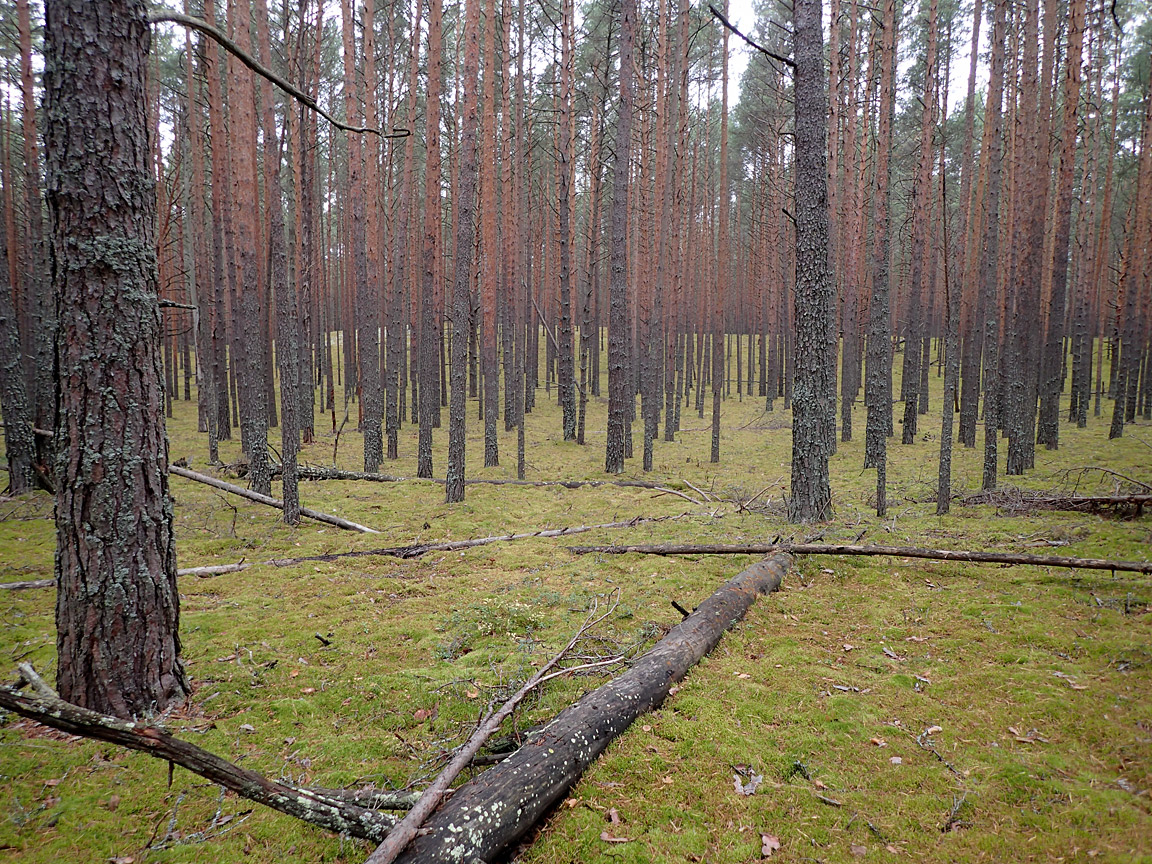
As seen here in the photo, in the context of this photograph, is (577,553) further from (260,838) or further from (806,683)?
(260,838)

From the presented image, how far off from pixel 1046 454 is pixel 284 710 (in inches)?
672

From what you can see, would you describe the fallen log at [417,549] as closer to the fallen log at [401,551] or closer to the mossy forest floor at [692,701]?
the fallen log at [401,551]

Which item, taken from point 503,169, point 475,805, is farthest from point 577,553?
point 503,169

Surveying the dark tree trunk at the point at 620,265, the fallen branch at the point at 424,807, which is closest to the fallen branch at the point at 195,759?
the fallen branch at the point at 424,807

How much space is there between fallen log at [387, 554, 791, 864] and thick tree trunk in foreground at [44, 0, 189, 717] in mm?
2357

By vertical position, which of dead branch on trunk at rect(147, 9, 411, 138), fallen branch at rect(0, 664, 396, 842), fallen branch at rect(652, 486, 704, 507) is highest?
dead branch on trunk at rect(147, 9, 411, 138)

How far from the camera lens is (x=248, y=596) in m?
5.87

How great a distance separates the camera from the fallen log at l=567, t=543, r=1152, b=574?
17.0 feet

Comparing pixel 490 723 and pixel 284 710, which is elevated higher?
pixel 490 723

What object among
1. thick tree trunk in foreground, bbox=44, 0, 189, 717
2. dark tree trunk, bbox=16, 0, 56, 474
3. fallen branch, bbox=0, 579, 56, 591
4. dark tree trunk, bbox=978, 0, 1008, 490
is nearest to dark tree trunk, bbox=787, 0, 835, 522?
dark tree trunk, bbox=978, 0, 1008, 490

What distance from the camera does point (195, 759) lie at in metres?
2.32

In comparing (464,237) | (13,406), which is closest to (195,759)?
(464,237)

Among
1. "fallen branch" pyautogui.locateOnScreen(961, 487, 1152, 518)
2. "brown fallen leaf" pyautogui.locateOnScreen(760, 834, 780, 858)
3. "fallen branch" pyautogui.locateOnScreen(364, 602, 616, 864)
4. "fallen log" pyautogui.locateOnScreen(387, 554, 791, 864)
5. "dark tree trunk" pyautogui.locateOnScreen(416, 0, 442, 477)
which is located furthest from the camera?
"dark tree trunk" pyautogui.locateOnScreen(416, 0, 442, 477)

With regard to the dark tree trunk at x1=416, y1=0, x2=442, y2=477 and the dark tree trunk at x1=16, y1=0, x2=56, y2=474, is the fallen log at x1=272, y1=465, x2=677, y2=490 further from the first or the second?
the dark tree trunk at x1=16, y1=0, x2=56, y2=474
